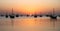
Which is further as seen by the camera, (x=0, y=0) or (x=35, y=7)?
(x=35, y=7)

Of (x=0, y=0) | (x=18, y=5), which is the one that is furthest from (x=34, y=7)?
(x=0, y=0)

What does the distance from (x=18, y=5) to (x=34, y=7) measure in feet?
2.27

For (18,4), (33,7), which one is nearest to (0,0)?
(18,4)

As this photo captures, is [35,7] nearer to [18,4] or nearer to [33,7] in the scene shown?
[33,7]

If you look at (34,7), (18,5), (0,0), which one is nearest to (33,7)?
(34,7)

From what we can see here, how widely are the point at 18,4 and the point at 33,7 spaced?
688mm

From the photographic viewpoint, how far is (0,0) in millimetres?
6062

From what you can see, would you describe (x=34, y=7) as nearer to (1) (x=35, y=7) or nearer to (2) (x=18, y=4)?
(1) (x=35, y=7)

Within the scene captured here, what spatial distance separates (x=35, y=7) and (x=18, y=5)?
709 mm

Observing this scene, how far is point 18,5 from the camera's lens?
21.6ft

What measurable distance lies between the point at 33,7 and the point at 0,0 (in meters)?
1.43

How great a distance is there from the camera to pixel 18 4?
6480 millimetres

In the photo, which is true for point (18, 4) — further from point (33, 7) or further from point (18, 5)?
point (33, 7)

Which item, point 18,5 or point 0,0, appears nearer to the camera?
point 0,0
